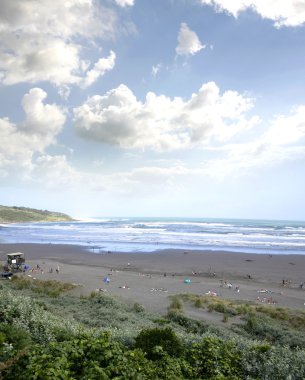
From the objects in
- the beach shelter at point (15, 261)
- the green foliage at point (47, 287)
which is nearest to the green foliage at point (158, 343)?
the green foliage at point (47, 287)

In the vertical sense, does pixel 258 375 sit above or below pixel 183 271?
above

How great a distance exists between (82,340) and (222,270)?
35711 mm

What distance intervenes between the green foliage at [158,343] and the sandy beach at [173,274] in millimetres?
13309

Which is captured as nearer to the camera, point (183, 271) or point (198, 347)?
point (198, 347)

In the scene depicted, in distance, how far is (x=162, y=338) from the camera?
8.98 metres

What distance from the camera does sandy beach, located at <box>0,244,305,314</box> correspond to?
2820 cm

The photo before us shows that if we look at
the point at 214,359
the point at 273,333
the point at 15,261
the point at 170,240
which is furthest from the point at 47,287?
the point at 170,240

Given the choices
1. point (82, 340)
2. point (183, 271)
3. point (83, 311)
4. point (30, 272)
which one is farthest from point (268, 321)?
point (30, 272)

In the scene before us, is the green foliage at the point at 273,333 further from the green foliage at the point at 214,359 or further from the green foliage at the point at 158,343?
the green foliage at the point at 158,343

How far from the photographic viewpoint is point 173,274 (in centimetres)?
3862

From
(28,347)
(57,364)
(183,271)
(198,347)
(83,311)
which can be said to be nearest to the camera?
(57,364)

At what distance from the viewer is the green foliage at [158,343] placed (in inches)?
337

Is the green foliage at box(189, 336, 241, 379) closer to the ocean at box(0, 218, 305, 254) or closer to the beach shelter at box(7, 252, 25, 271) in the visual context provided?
the beach shelter at box(7, 252, 25, 271)

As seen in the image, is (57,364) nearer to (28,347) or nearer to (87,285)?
(28,347)
